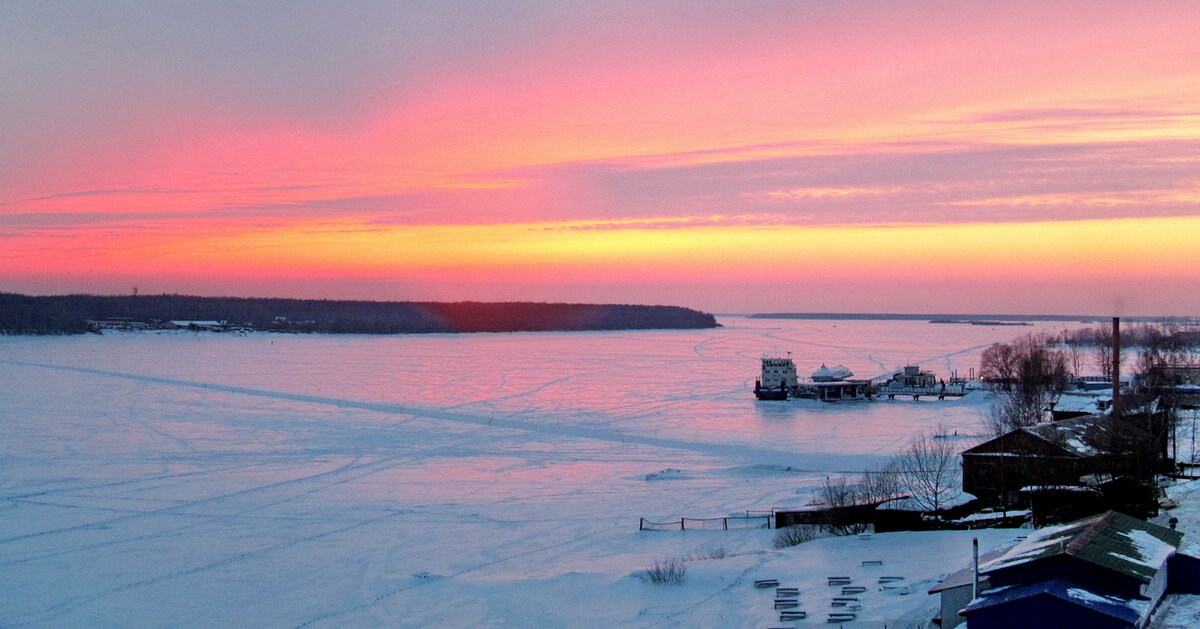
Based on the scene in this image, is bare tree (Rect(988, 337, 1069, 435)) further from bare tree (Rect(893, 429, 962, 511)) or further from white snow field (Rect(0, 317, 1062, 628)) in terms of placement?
bare tree (Rect(893, 429, 962, 511))

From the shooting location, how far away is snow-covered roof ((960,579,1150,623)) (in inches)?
365

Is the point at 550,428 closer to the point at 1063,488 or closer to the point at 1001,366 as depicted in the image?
the point at 1063,488

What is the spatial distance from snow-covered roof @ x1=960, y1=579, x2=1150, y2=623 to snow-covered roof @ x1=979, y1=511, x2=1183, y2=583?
31 centimetres

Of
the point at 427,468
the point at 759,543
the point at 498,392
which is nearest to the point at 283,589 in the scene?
the point at 759,543

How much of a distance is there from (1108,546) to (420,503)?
1376 cm

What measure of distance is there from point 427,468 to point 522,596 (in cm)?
1112

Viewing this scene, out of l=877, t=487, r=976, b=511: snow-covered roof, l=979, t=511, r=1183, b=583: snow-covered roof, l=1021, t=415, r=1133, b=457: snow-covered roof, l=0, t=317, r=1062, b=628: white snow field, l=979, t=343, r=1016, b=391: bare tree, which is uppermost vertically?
l=979, t=343, r=1016, b=391: bare tree

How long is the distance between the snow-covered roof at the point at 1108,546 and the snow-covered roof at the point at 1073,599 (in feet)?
1.01

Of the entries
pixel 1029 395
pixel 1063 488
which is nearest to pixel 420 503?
pixel 1063 488

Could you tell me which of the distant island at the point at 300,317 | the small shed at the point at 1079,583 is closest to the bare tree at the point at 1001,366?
the small shed at the point at 1079,583

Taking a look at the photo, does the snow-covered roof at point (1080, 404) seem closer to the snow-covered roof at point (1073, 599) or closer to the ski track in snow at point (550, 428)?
the ski track in snow at point (550, 428)

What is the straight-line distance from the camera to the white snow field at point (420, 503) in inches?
539

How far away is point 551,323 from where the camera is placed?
159 m

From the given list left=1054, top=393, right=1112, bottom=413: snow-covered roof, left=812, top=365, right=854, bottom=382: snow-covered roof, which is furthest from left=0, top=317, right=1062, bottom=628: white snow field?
left=812, top=365, right=854, bottom=382: snow-covered roof
